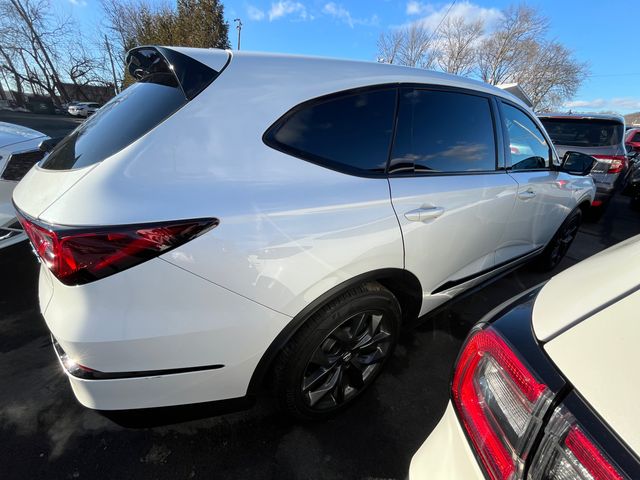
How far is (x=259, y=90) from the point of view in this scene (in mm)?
1350

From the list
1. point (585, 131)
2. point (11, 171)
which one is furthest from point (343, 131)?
point (585, 131)

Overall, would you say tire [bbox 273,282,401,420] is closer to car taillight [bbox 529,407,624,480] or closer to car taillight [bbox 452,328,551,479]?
car taillight [bbox 452,328,551,479]

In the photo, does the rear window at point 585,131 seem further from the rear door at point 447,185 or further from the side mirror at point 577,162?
the rear door at point 447,185

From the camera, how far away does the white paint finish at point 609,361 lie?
0.62 metres

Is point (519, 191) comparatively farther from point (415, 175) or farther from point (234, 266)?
point (234, 266)

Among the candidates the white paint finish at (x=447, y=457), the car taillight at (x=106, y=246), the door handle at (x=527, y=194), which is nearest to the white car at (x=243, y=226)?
the car taillight at (x=106, y=246)

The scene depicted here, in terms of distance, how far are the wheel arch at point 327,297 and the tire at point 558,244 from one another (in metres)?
2.41

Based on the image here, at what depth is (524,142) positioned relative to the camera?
2.70 metres

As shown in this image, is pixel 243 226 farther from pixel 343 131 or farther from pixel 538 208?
pixel 538 208

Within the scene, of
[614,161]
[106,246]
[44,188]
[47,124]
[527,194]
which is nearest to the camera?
[106,246]

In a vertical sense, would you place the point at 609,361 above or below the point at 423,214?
above

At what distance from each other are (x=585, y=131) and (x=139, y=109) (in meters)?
7.06

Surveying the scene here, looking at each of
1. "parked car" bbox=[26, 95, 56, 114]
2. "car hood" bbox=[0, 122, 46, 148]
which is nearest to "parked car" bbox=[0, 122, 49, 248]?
"car hood" bbox=[0, 122, 46, 148]

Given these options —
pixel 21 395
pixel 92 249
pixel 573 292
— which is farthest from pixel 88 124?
pixel 573 292
